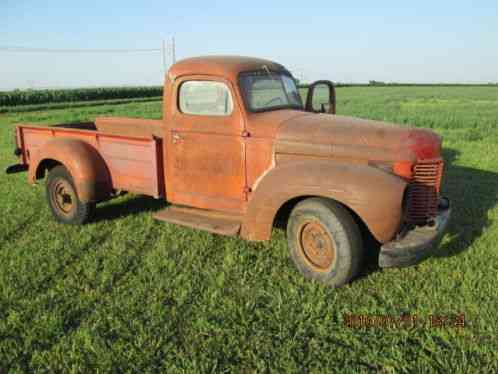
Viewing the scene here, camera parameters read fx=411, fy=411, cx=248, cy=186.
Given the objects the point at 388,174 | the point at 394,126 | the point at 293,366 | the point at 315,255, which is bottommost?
the point at 293,366

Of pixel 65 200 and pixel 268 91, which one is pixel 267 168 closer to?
pixel 268 91

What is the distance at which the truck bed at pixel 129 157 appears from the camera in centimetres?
457

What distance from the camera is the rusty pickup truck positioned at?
337cm

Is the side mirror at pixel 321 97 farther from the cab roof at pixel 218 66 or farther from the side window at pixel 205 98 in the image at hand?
the side window at pixel 205 98

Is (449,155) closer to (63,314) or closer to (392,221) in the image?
(392,221)

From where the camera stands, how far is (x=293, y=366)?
2.65 m

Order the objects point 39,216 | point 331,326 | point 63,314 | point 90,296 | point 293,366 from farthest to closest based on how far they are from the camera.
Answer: point 39,216, point 90,296, point 63,314, point 331,326, point 293,366

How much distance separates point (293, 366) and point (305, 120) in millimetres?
2264

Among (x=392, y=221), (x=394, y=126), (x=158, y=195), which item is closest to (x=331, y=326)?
(x=392, y=221)

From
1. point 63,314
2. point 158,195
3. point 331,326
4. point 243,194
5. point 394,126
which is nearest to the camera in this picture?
point 331,326

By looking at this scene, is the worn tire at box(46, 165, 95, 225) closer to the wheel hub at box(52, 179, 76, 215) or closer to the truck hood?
the wheel hub at box(52, 179, 76, 215)

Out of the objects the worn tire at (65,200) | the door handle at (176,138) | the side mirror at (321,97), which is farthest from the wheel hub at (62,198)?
the side mirror at (321,97)

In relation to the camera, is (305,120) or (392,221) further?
(305,120)
